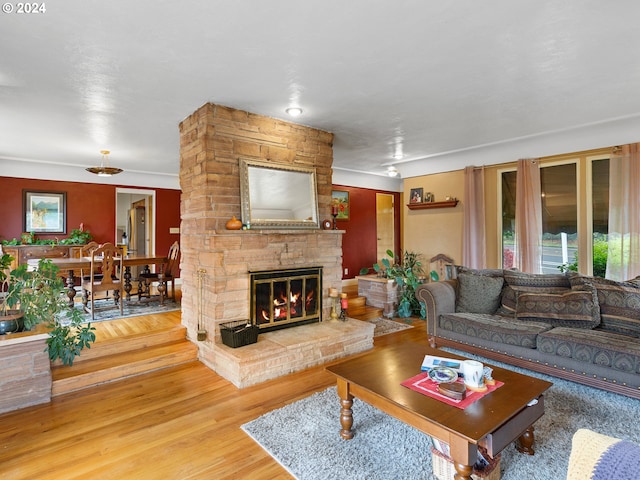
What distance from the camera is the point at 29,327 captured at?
120 inches

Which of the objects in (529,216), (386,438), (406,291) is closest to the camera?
(386,438)

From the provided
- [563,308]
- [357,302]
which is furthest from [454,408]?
[357,302]

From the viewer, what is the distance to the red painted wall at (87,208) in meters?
5.97

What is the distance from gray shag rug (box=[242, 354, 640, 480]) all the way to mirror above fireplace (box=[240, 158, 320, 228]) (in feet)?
6.04

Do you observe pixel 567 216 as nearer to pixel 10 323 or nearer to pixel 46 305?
pixel 46 305

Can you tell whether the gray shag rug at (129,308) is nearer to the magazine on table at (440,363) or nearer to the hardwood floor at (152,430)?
the hardwood floor at (152,430)

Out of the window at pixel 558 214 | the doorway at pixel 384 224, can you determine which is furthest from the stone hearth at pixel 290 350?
the doorway at pixel 384 224

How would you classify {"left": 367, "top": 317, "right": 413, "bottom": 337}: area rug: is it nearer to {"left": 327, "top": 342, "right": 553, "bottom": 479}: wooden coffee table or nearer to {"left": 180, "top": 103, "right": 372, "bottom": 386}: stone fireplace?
{"left": 180, "top": 103, "right": 372, "bottom": 386}: stone fireplace

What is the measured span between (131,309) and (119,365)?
1866 millimetres

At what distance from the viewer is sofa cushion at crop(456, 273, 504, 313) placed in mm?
3938

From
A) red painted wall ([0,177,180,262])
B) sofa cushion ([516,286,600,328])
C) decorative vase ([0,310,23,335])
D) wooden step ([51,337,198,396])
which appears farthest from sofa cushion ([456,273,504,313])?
red painted wall ([0,177,180,262])

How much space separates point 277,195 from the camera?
3.88 metres

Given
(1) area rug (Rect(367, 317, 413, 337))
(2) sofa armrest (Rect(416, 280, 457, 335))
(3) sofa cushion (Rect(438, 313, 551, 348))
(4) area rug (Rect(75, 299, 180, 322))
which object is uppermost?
(2) sofa armrest (Rect(416, 280, 457, 335))

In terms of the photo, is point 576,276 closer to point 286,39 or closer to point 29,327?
point 286,39
